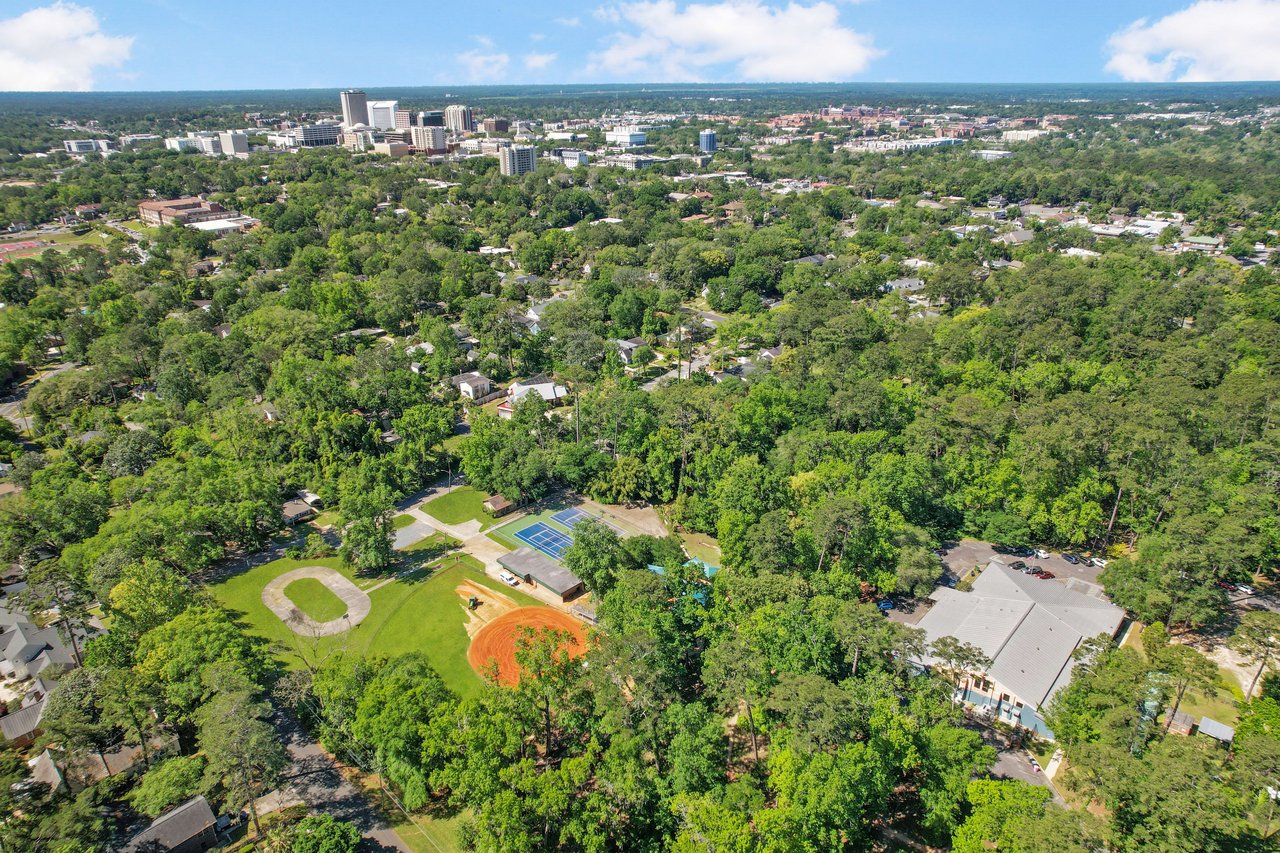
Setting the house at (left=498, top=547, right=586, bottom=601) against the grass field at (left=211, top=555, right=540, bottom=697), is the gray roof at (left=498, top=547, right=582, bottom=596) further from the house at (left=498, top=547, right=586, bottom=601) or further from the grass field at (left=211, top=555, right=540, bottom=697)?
the grass field at (left=211, top=555, right=540, bottom=697)

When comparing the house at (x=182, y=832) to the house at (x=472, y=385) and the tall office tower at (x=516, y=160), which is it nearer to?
the house at (x=472, y=385)

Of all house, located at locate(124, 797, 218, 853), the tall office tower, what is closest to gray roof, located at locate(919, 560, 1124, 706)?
house, located at locate(124, 797, 218, 853)

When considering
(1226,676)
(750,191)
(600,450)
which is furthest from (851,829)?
(750,191)

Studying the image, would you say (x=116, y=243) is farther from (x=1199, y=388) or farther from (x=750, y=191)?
(x=1199, y=388)

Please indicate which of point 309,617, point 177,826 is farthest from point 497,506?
point 177,826

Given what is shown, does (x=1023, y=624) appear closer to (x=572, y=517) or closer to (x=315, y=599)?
(x=572, y=517)
